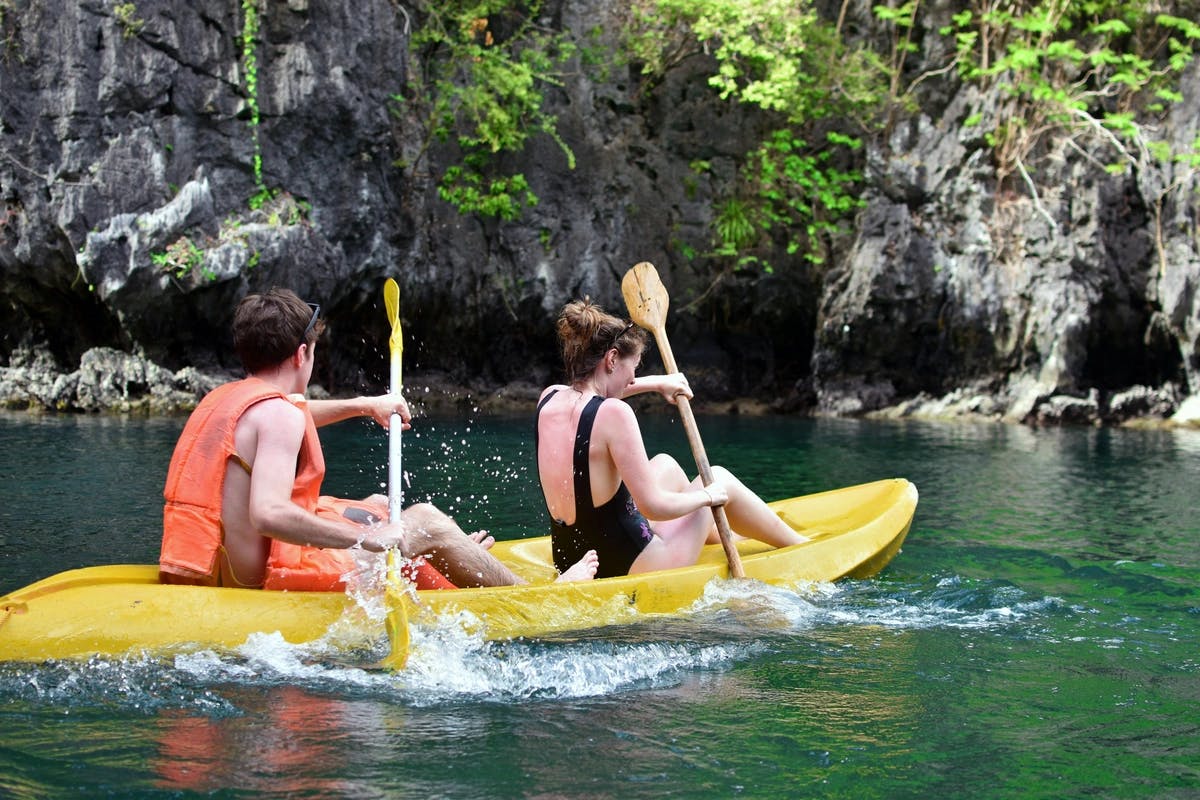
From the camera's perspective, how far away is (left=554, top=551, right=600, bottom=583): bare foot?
4.23 meters

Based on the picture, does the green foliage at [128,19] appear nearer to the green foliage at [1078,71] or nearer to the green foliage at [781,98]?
the green foliage at [781,98]

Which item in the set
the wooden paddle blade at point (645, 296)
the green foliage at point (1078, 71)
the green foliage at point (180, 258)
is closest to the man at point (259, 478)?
the wooden paddle blade at point (645, 296)

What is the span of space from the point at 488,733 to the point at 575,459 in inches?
52.1

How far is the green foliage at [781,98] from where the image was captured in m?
16.1

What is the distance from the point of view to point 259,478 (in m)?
3.43

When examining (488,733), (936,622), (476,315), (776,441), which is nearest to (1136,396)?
(776,441)

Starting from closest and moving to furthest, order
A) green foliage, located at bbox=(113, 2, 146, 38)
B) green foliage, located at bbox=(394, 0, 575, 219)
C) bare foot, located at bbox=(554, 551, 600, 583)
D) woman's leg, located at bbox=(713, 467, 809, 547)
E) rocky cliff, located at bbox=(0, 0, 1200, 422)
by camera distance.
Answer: bare foot, located at bbox=(554, 551, 600, 583), woman's leg, located at bbox=(713, 467, 809, 547), green foliage, located at bbox=(113, 2, 146, 38), rocky cliff, located at bbox=(0, 0, 1200, 422), green foliage, located at bbox=(394, 0, 575, 219)

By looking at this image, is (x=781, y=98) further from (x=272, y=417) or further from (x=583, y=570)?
(x=272, y=417)

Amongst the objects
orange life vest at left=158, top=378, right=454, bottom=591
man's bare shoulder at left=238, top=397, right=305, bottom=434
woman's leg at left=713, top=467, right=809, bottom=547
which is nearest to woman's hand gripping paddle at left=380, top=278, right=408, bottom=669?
orange life vest at left=158, top=378, right=454, bottom=591

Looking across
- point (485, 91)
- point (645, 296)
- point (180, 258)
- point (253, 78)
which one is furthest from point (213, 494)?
point (485, 91)

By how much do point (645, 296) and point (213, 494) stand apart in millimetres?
2583

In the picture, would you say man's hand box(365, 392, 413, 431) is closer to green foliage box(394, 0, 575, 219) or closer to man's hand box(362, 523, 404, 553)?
man's hand box(362, 523, 404, 553)

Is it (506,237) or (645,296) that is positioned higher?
(506,237)

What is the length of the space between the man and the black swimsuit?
74 cm
